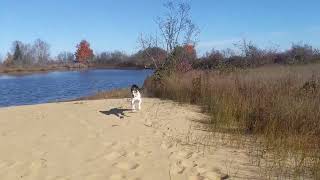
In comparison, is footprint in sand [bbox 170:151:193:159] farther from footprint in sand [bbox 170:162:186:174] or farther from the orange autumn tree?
the orange autumn tree

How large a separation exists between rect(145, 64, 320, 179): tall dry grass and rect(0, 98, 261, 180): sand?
53 centimetres

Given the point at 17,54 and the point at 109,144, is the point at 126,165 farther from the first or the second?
the point at 17,54

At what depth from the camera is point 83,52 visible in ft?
340

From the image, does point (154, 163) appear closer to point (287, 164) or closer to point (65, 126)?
point (287, 164)

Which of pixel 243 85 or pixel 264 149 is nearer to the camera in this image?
pixel 264 149

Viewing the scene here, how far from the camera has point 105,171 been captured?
579 centimetres

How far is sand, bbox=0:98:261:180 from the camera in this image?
5.72 metres

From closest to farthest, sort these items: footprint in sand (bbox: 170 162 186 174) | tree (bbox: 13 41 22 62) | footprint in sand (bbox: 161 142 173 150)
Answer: footprint in sand (bbox: 170 162 186 174)
footprint in sand (bbox: 161 142 173 150)
tree (bbox: 13 41 22 62)

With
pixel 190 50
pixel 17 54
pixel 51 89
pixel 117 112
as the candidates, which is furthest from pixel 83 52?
pixel 117 112

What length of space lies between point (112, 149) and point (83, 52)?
9858cm

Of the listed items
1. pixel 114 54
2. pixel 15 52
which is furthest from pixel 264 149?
pixel 114 54

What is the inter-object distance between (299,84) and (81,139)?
21.2ft

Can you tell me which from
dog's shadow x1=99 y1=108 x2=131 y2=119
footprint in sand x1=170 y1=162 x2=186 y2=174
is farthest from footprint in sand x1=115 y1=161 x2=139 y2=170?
dog's shadow x1=99 y1=108 x2=131 y2=119

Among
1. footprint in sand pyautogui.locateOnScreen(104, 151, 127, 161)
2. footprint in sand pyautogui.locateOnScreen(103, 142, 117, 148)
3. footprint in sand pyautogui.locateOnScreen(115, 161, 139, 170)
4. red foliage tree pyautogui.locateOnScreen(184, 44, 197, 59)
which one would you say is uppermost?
red foliage tree pyautogui.locateOnScreen(184, 44, 197, 59)
